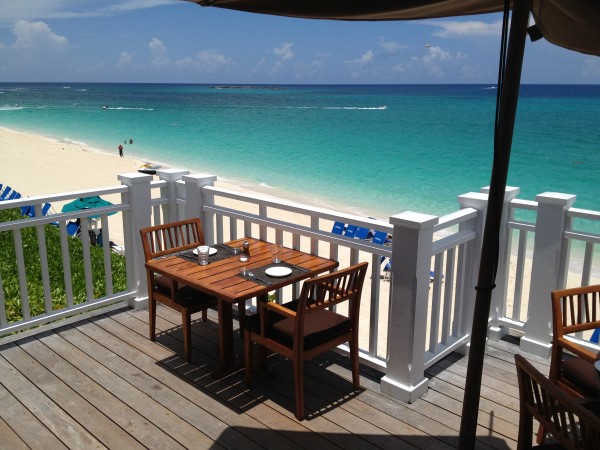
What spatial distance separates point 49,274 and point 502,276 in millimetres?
4705

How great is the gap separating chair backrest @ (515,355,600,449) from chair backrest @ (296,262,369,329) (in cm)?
120

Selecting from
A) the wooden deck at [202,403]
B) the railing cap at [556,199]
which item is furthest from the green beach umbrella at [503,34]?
the railing cap at [556,199]

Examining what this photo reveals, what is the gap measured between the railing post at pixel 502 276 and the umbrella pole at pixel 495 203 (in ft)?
6.82

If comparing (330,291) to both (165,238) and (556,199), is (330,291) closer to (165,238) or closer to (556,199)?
(165,238)

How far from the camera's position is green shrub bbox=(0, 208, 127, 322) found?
558cm

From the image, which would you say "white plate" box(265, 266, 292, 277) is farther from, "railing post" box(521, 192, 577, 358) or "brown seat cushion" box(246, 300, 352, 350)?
"railing post" box(521, 192, 577, 358)

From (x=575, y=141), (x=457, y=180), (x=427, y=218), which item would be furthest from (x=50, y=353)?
(x=575, y=141)

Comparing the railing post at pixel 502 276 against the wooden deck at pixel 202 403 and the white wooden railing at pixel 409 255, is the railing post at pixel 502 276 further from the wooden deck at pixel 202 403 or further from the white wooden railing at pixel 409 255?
the wooden deck at pixel 202 403

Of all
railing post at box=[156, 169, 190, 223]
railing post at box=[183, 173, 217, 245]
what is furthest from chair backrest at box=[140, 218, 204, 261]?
railing post at box=[156, 169, 190, 223]

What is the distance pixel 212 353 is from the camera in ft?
13.3

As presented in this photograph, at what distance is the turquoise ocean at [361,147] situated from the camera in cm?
2366

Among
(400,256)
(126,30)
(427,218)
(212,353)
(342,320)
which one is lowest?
(212,353)

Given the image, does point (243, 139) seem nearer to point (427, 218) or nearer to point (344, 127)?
point (344, 127)

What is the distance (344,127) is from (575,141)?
58.6ft
